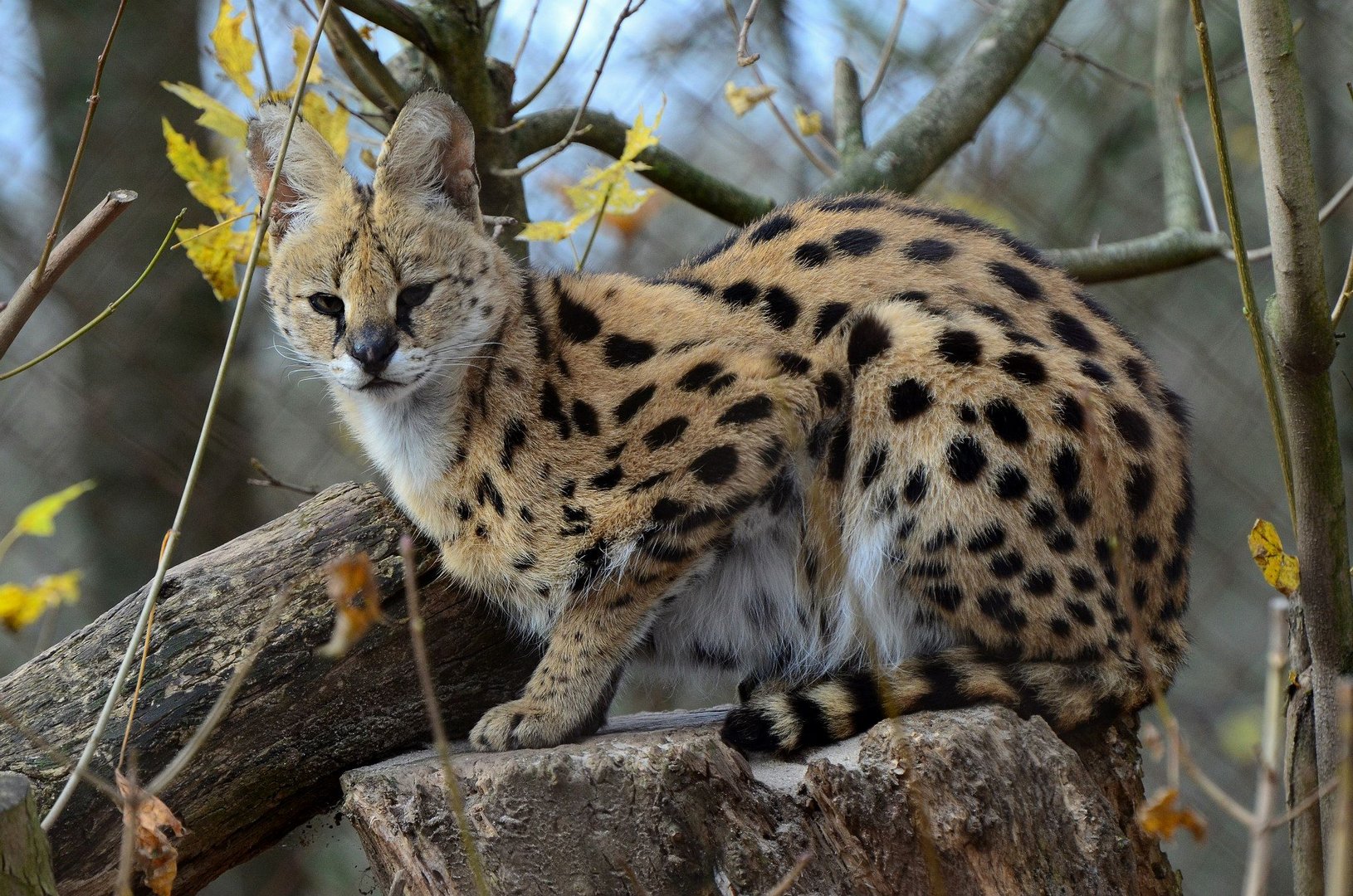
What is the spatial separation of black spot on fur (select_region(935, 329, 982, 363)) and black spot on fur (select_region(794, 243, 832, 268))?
509 mm

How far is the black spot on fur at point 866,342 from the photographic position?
3186mm

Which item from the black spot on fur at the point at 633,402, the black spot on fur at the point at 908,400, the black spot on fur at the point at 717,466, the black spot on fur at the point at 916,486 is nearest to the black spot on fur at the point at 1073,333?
the black spot on fur at the point at 908,400

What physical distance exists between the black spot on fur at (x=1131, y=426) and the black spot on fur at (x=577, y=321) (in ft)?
4.44

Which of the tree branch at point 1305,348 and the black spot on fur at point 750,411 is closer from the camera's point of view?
the tree branch at point 1305,348

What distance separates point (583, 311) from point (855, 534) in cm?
97

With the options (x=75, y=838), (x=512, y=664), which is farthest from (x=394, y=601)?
(x=75, y=838)

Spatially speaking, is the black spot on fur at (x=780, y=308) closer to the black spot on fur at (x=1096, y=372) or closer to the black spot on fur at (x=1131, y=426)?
the black spot on fur at (x=1096, y=372)

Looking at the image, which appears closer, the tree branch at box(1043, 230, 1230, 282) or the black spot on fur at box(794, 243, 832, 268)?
the black spot on fur at box(794, 243, 832, 268)

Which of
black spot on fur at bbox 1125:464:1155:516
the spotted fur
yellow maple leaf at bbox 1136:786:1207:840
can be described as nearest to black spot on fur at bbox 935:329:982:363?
the spotted fur

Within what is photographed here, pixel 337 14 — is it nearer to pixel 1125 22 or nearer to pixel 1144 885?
pixel 1144 885

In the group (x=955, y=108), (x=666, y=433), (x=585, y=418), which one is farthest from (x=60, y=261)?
(x=955, y=108)

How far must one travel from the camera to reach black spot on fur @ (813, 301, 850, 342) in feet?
10.9

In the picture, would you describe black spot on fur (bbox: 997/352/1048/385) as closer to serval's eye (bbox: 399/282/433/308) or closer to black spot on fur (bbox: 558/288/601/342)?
black spot on fur (bbox: 558/288/601/342)

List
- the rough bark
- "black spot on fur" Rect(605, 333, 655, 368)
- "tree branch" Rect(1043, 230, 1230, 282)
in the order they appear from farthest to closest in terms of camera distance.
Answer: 1. "tree branch" Rect(1043, 230, 1230, 282)
2. "black spot on fur" Rect(605, 333, 655, 368)
3. the rough bark
